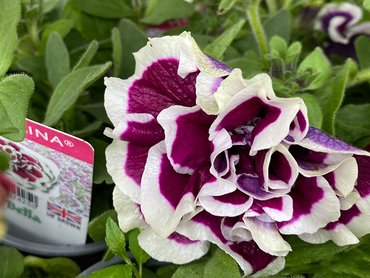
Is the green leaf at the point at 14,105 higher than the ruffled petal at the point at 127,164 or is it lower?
higher

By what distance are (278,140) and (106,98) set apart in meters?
0.16

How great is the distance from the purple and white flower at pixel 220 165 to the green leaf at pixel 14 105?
74mm

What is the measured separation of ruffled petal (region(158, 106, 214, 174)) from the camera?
0.53m

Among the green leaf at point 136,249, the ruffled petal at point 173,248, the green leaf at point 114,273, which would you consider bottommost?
the green leaf at point 136,249

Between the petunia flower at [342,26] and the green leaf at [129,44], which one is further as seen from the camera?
the petunia flower at [342,26]

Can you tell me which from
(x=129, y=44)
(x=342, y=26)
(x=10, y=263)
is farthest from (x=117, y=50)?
(x=342, y=26)

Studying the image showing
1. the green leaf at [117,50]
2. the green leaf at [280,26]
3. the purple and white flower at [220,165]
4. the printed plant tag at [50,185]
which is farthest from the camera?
the green leaf at [280,26]

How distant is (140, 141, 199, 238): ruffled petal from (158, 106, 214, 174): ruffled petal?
14 millimetres

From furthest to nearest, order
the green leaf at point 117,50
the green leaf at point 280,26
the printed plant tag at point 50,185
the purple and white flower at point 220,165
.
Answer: the green leaf at point 280,26 → the green leaf at point 117,50 → the printed plant tag at point 50,185 → the purple and white flower at point 220,165

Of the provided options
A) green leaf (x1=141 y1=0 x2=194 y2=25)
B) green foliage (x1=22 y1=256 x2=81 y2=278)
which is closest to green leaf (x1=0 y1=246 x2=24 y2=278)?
green foliage (x1=22 y1=256 x2=81 y2=278)

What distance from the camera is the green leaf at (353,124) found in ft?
2.32

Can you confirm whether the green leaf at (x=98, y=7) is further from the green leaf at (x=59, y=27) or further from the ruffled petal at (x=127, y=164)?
the ruffled petal at (x=127, y=164)

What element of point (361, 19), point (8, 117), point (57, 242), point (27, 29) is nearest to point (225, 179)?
point (8, 117)

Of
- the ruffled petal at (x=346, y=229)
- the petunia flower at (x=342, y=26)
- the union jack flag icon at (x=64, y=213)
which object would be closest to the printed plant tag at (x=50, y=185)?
the union jack flag icon at (x=64, y=213)
